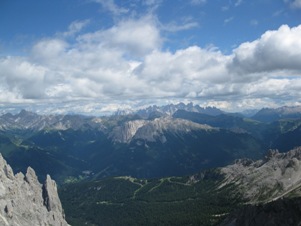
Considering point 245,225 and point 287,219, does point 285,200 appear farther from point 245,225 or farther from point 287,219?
point 245,225

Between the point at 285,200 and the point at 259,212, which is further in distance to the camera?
the point at 259,212

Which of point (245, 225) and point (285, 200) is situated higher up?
point (285, 200)

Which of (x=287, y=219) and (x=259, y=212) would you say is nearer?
(x=287, y=219)

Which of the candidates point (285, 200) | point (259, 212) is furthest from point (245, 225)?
point (285, 200)

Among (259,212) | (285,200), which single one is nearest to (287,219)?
(285,200)

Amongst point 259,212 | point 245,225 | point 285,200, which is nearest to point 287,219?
point 285,200

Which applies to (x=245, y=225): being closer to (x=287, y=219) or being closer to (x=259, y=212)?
(x=259, y=212)

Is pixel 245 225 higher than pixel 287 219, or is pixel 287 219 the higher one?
pixel 287 219
